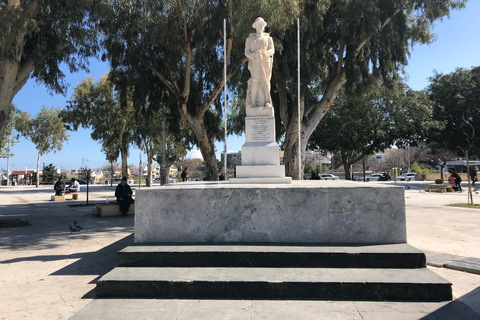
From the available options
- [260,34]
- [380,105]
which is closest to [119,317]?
[260,34]

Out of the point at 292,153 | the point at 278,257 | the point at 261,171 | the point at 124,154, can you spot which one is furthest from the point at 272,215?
the point at 124,154

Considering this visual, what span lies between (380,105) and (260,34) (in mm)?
22551

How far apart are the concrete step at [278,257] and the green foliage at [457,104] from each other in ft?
102

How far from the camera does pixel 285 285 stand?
4.23m

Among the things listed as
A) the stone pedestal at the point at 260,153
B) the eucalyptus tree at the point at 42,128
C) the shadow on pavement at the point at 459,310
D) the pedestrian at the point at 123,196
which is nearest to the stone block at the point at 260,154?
the stone pedestal at the point at 260,153

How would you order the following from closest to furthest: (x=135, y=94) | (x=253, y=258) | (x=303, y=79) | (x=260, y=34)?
(x=253, y=258)
(x=260, y=34)
(x=303, y=79)
(x=135, y=94)

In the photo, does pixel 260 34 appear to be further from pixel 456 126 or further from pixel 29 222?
pixel 456 126

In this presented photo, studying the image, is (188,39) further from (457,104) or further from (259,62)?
(457,104)

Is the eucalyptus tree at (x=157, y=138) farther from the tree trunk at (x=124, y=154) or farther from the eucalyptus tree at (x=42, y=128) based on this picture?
the eucalyptus tree at (x=42, y=128)

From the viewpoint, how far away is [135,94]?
55.7 feet

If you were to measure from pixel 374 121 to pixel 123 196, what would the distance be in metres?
21.3

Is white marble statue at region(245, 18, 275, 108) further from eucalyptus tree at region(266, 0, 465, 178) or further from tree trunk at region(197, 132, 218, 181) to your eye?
tree trunk at region(197, 132, 218, 181)

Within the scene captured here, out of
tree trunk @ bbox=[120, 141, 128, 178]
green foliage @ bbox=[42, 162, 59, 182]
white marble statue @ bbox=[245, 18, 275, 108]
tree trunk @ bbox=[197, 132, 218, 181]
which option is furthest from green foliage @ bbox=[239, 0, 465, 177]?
green foliage @ bbox=[42, 162, 59, 182]

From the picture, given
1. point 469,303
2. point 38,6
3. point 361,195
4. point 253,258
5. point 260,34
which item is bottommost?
point 469,303
